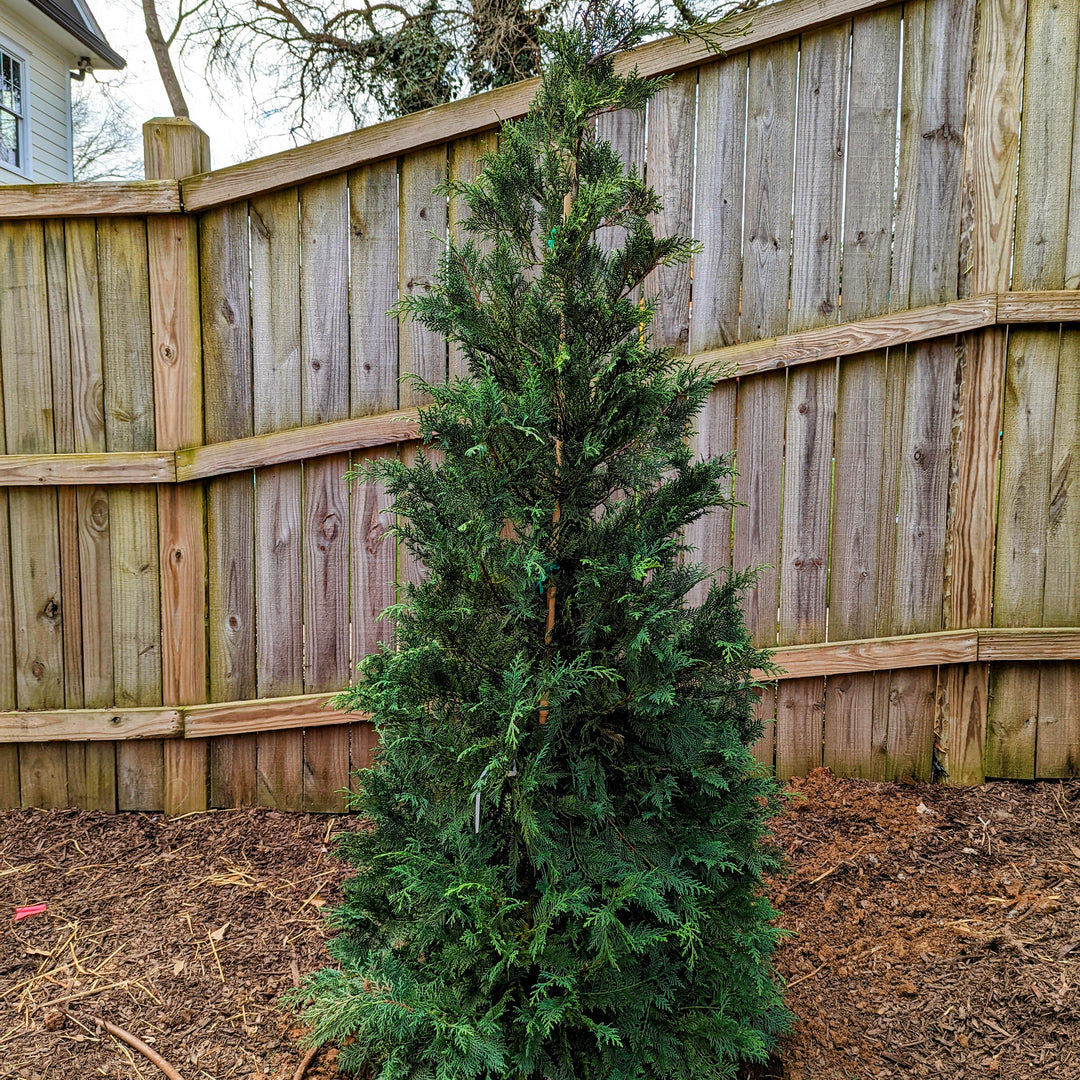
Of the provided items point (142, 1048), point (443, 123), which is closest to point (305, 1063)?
point (142, 1048)

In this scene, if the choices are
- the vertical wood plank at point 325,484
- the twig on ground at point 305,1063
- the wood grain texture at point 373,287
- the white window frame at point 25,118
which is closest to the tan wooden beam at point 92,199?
the vertical wood plank at point 325,484

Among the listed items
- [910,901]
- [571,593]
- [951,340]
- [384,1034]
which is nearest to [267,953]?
[384,1034]

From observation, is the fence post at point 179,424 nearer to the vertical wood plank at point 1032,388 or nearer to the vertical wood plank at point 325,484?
the vertical wood plank at point 325,484

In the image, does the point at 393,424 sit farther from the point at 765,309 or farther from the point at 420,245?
the point at 765,309

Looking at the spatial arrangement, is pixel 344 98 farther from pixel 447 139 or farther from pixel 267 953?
pixel 267 953

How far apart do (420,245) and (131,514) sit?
1.56 m

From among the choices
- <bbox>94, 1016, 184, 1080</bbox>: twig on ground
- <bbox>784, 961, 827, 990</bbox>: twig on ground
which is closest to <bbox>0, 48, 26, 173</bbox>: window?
<bbox>94, 1016, 184, 1080</bbox>: twig on ground

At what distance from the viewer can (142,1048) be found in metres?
2.14

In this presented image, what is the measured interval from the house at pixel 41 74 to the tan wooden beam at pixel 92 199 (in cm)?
728

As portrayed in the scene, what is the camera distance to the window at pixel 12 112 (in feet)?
30.9

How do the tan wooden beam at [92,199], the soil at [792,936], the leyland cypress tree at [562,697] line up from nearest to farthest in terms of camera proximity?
the leyland cypress tree at [562,697] < the soil at [792,936] < the tan wooden beam at [92,199]

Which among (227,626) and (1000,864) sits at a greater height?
(227,626)

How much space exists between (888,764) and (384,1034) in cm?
226

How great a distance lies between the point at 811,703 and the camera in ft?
10.6
